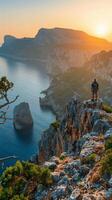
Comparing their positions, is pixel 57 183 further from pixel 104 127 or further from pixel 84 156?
pixel 104 127

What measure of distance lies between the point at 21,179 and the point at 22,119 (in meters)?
155

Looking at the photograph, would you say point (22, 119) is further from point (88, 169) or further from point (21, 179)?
point (88, 169)

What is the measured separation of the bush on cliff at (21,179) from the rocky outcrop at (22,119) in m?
145

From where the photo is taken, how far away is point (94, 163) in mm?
38000

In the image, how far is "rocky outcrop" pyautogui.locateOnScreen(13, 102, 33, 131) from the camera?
186625 mm

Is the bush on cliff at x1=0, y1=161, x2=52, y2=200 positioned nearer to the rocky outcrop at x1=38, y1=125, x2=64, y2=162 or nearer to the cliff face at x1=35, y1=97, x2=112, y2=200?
the cliff face at x1=35, y1=97, x2=112, y2=200

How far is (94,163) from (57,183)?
14.3ft

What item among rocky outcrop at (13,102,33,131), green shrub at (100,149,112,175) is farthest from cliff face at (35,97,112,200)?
rocky outcrop at (13,102,33,131)

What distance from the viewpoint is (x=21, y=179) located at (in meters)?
38.2

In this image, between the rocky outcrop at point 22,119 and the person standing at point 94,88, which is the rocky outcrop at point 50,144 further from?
the rocky outcrop at point 22,119

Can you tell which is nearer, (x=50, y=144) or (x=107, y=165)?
(x=107, y=165)

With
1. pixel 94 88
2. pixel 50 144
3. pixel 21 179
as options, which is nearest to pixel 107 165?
pixel 21 179

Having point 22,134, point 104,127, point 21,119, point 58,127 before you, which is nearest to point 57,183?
point 104,127

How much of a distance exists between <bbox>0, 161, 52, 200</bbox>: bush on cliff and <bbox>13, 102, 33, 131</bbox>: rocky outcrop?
144931 mm
